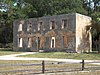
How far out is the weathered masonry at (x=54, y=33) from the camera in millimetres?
40562

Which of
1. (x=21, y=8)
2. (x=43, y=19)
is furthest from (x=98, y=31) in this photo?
(x=21, y=8)

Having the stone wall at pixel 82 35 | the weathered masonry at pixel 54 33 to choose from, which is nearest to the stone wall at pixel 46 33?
the weathered masonry at pixel 54 33

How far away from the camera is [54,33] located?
42875 mm

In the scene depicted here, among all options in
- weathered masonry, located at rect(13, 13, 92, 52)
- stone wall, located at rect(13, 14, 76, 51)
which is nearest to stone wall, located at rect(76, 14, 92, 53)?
weathered masonry, located at rect(13, 13, 92, 52)

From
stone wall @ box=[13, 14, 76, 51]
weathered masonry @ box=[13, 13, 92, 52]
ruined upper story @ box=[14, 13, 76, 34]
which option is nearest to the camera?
weathered masonry @ box=[13, 13, 92, 52]

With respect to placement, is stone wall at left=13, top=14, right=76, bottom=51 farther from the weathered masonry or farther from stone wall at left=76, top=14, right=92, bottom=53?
stone wall at left=76, top=14, right=92, bottom=53

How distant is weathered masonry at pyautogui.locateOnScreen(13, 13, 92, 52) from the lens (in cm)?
4056

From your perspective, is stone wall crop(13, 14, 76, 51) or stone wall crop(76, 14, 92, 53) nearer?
stone wall crop(76, 14, 92, 53)

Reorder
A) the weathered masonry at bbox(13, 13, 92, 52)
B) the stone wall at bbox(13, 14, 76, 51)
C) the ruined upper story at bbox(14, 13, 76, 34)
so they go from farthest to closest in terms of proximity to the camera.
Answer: the ruined upper story at bbox(14, 13, 76, 34)
the stone wall at bbox(13, 14, 76, 51)
the weathered masonry at bbox(13, 13, 92, 52)

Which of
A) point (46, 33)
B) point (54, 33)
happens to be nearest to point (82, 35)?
point (54, 33)

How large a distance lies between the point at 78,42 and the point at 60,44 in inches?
115

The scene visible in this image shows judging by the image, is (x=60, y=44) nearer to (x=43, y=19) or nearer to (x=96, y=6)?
(x=43, y=19)

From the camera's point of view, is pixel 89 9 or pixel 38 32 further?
pixel 89 9

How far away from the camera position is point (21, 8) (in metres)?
71.1
